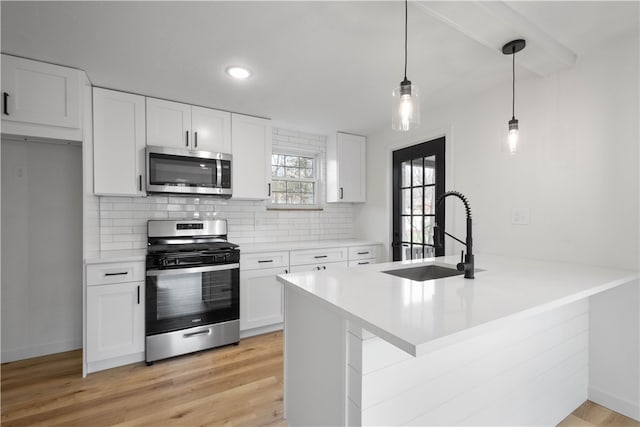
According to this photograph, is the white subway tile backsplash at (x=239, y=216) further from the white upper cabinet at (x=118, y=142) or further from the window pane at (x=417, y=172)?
the window pane at (x=417, y=172)

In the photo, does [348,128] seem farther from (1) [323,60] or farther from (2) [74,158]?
(2) [74,158]

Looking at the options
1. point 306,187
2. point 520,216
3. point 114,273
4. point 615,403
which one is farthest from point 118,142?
point 615,403

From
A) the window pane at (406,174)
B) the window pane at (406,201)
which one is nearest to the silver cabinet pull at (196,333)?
the window pane at (406,201)

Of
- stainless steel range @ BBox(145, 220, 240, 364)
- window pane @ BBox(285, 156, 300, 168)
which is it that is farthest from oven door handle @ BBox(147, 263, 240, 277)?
window pane @ BBox(285, 156, 300, 168)

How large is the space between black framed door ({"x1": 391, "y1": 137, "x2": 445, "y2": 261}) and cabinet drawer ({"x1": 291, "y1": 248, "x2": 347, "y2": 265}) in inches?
26.9

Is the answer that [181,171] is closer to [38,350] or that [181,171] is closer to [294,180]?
[294,180]

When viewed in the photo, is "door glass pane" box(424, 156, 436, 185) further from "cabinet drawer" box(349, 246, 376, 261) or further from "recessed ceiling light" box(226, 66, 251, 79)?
"recessed ceiling light" box(226, 66, 251, 79)

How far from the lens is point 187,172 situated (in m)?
2.83

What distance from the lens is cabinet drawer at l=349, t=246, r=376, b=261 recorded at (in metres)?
3.57

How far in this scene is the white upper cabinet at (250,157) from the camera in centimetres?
312

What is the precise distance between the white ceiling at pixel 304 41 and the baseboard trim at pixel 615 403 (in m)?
2.16

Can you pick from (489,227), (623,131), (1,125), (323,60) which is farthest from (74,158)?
(623,131)

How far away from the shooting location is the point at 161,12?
162 centimetres

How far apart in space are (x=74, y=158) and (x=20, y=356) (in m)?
1.72
